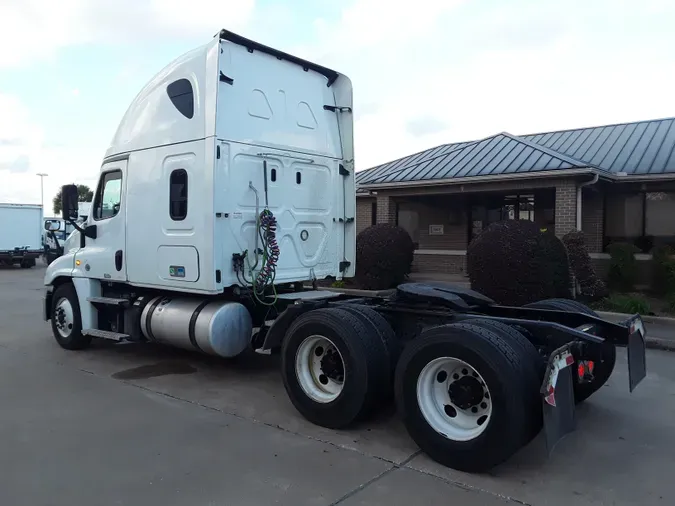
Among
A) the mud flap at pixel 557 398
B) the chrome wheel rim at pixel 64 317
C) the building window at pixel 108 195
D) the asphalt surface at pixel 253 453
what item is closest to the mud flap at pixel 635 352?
the asphalt surface at pixel 253 453

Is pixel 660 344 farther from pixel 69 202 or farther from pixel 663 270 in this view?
pixel 69 202

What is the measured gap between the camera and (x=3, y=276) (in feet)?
77.8

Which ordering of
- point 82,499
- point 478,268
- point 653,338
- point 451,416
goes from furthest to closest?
point 478,268, point 653,338, point 451,416, point 82,499

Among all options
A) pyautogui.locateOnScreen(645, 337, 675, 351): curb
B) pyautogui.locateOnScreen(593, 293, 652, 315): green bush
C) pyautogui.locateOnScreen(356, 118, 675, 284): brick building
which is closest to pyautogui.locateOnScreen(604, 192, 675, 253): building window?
pyautogui.locateOnScreen(356, 118, 675, 284): brick building

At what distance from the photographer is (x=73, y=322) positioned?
843 centimetres

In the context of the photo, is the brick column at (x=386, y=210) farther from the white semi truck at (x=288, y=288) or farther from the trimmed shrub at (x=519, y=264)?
the white semi truck at (x=288, y=288)

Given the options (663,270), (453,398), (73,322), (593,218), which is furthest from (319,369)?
(593,218)

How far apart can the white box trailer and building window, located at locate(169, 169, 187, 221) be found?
24.8m

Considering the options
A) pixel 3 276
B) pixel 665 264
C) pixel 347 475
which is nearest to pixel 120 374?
pixel 347 475

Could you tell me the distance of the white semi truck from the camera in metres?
4.39

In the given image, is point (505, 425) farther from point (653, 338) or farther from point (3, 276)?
point (3, 276)

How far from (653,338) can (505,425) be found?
6579 millimetres

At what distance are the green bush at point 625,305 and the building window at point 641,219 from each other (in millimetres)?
3396

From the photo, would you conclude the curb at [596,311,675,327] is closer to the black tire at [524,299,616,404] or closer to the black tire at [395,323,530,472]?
the black tire at [524,299,616,404]
